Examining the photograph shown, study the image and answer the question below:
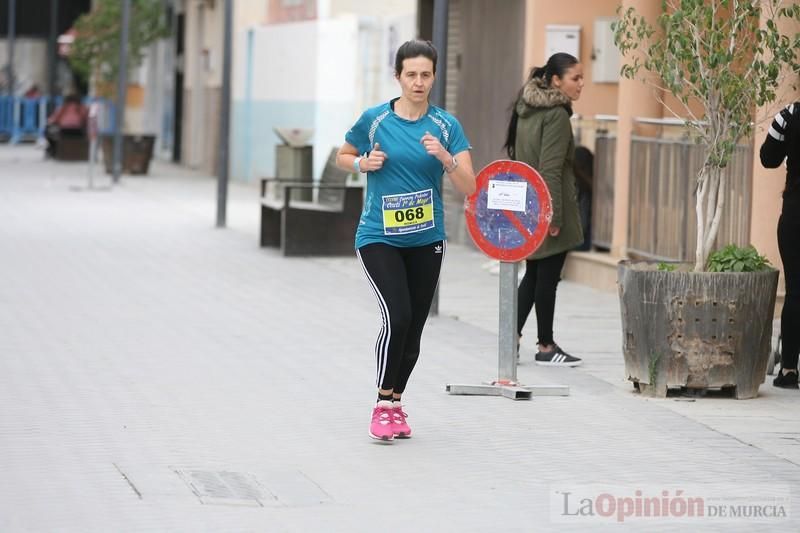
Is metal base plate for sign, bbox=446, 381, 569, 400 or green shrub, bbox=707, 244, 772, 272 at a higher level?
green shrub, bbox=707, 244, 772, 272

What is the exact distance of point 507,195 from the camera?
9.12 metres

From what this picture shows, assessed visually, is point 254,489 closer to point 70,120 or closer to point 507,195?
point 507,195

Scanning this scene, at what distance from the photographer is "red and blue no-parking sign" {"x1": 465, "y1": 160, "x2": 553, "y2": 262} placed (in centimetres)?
909

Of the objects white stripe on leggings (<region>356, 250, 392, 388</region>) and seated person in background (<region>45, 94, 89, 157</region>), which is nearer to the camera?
white stripe on leggings (<region>356, 250, 392, 388</region>)

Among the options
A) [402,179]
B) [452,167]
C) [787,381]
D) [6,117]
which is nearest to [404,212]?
[402,179]

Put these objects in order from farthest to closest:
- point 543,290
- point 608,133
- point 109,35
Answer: point 109,35, point 608,133, point 543,290

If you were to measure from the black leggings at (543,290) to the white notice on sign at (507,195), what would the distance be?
1312mm

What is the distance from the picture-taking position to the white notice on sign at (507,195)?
9102 millimetres

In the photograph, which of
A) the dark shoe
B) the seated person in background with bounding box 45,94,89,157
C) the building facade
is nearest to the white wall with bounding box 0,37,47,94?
the seated person in background with bounding box 45,94,89,157

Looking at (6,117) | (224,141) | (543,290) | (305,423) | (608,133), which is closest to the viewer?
(305,423)

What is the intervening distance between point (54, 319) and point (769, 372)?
484 cm

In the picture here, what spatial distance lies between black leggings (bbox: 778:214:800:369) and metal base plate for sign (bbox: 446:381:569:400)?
1315 millimetres

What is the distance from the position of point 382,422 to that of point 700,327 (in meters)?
2.10

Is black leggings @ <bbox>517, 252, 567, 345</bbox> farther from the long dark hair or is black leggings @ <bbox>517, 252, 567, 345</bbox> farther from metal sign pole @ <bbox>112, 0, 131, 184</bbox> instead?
metal sign pole @ <bbox>112, 0, 131, 184</bbox>
